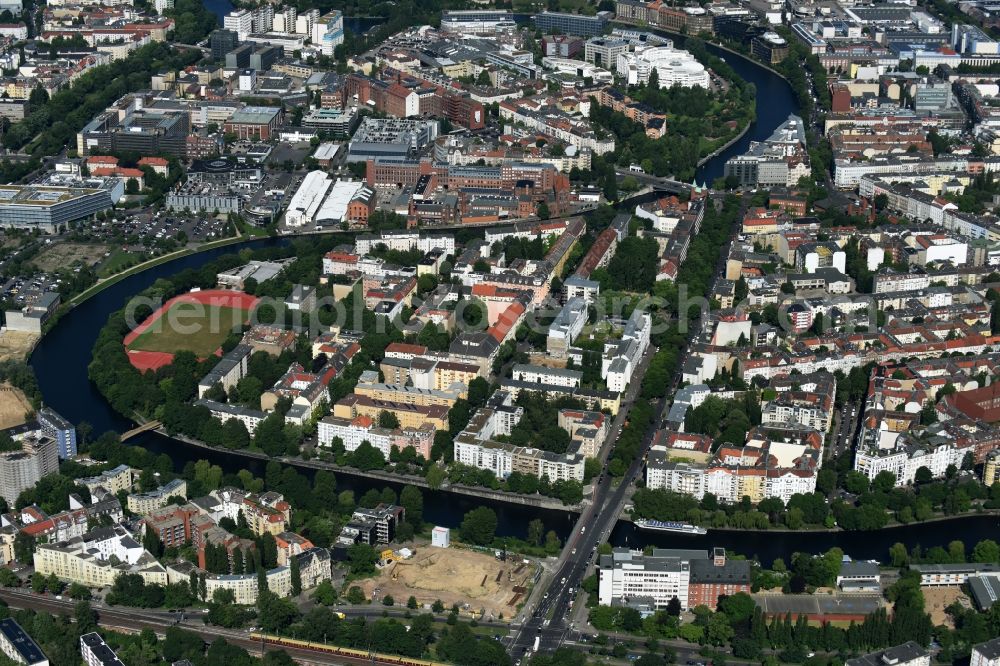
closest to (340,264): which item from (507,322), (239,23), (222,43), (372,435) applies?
(507,322)

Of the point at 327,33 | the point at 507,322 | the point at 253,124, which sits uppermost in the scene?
the point at 327,33

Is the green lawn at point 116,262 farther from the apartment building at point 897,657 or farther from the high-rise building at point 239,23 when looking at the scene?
the apartment building at point 897,657

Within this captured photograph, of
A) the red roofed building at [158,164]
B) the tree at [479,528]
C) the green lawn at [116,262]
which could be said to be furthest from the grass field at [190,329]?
the red roofed building at [158,164]

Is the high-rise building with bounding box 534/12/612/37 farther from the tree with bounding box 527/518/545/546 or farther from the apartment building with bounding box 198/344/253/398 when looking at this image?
the tree with bounding box 527/518/545/546

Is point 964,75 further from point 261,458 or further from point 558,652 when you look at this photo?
point 558,652

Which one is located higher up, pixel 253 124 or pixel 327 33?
pixel 327 33

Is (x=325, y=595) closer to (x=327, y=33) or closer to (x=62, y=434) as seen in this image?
(x=62, y=434)

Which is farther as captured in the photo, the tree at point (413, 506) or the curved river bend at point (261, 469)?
the tree at point (413, 506)
